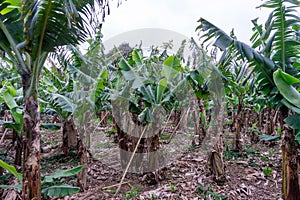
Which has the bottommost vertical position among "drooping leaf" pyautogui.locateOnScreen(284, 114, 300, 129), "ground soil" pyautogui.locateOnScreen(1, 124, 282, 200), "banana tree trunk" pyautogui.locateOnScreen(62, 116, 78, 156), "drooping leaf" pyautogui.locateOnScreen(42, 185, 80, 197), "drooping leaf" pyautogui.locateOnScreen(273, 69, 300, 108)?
"ground soil" pyautogui.locateOnScreen(1, 124, 282, 200)

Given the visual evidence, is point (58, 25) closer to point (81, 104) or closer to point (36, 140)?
point (36, 140)

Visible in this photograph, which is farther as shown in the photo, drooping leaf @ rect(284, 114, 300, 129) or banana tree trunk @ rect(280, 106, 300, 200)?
banana tree trunk @ rect(280, 106, 300, 200)

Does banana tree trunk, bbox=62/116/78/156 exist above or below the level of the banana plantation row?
below

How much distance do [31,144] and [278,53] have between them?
9.92 feet

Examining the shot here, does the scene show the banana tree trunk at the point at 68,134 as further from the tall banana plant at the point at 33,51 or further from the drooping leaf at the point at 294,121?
the drooping leaf at the point at 294,121

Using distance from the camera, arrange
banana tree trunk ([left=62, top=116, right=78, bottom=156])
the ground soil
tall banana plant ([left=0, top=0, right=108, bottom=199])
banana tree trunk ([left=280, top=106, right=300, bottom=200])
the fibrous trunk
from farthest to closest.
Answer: banana tree trunk ([left=62, top=116, right=78, bottom=156])
the ground soil
banana tree trunk ([left=280, top=106, right=300, bottom=200])
the fibrous trunk
tall banana plant ([left=0, top=0, right=108, bottom=199])

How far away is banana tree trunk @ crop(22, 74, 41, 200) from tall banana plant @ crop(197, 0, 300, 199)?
84.1 inches

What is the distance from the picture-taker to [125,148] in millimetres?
4984

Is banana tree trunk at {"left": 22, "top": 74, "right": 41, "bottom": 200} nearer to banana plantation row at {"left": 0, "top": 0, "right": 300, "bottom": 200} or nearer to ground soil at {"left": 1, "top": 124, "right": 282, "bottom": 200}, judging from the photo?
banana plantation row at {"left": 0, "top": 0, "right": 300, "bottom": 200}

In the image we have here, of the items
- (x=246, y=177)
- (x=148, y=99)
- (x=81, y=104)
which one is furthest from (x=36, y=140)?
(x=246, y=177)

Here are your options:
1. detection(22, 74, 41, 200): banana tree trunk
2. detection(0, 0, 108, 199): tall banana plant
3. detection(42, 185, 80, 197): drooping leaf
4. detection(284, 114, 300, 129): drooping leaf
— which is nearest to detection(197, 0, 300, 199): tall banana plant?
detection(284, 114, 300, 129): drooping leaf

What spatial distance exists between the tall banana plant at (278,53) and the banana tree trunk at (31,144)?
214cm

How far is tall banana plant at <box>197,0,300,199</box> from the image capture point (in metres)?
2.65

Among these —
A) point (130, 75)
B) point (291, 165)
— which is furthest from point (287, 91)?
point (130, 75)
